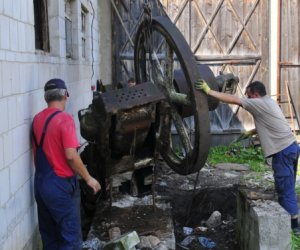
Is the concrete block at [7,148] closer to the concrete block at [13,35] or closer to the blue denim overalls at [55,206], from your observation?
the blue denim overalls at [55,206]

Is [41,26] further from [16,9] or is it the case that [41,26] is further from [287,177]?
[287,177]

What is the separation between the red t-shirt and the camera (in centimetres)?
396

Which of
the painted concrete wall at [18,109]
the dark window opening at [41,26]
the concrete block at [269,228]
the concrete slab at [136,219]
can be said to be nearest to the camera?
the painted concrete wall at [18,109]

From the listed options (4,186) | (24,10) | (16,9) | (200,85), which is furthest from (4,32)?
(200,85)

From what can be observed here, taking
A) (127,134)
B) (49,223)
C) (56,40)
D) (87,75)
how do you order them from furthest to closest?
(87,75) < (56,40) < (127,134) < (49,223)

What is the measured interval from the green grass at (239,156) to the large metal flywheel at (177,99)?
142 inches

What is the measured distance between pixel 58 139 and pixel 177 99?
71.0 inches

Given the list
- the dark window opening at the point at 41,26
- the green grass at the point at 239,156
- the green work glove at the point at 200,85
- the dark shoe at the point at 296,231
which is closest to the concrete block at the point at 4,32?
the dark window opening at the point at 41,26

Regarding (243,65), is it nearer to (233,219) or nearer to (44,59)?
(233,219)

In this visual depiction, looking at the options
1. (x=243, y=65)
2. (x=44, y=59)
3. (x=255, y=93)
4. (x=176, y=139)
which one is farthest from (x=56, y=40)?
(x=243, y=65)

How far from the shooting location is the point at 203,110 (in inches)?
192

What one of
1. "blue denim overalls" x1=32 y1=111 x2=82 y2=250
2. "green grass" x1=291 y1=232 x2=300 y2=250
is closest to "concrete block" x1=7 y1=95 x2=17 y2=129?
"blue denim overalls" x1=32 y1=111 x2=82 y2=250

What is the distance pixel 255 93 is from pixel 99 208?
93.1 inches

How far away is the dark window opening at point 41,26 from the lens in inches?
208
